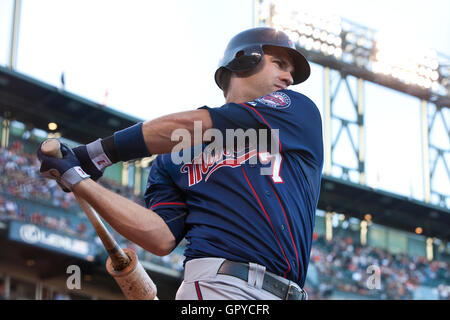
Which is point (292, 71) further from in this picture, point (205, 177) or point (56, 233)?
point (56, 233)

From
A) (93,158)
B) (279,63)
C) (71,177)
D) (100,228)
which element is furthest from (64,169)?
(279,63)

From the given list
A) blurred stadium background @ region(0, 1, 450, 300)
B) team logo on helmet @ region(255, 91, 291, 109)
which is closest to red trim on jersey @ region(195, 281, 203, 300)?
team logo on helmet @ region(255, 91, 291, 109)

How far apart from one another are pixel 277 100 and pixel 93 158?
0.75 m

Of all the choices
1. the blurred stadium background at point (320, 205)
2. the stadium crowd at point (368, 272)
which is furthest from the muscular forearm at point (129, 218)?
the stadium crowd at point (368, 272)

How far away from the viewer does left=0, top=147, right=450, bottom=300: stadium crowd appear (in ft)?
54.7

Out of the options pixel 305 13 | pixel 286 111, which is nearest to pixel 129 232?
pixel 286 111

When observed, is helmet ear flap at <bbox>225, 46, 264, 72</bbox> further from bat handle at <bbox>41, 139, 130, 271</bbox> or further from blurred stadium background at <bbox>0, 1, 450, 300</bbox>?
blurred stadium background at <bbox>0, 1, 450, 300</bbox>

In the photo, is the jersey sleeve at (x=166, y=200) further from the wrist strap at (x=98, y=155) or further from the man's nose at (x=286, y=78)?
the man's nose at (x=286, y=78)

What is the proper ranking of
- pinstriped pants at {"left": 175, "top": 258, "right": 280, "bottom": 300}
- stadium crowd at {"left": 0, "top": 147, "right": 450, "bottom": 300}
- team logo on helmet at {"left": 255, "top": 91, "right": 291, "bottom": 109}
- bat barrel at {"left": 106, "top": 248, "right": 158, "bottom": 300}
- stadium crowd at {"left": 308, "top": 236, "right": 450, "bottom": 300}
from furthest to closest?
stadium crowd at {"left": 308, "top": 236, "right": 450, "bottom": 300}, stadium crowd at {"left": 0, "top": 147, "right": 450, "bottom": 300}, bat barrel at {"left": 106, "top": 248, "right": 158, "bottom": 300}, team logo on helmet at {"left": 255, "top": 91, "right": 291, "bottom": 109}, pinstriped pants at {"left": 175, "top": 258, "right": 280, "bottom": 300}

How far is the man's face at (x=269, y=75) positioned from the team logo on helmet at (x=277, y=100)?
31cm

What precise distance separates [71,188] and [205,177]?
0.56 m

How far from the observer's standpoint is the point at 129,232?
2633 mm

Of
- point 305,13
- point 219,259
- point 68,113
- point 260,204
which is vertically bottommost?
point 219,259

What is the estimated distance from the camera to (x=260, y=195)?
2572 millimetres
